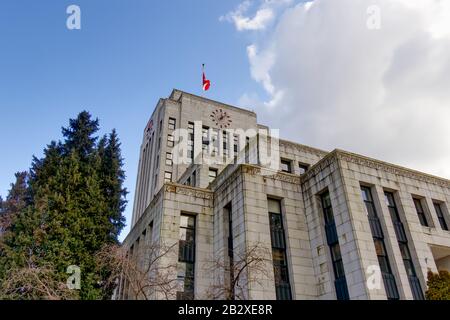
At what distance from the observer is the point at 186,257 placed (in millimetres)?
24703

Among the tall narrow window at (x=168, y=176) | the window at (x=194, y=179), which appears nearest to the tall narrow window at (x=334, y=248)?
the window at (x=194, y=179)

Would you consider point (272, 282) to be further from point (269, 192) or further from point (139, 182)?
point (139, 182)

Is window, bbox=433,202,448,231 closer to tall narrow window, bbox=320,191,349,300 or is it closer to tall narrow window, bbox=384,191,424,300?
tall narrow window, bbox=384,191,424,300

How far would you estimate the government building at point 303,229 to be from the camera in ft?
66.5

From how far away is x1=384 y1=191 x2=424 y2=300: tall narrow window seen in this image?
20344 mm

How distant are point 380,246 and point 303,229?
4924 millimetres

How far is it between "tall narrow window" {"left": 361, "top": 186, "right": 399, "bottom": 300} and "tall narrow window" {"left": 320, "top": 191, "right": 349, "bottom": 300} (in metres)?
2.10

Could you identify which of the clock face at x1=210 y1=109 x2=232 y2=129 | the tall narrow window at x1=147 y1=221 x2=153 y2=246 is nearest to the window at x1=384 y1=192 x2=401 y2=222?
the tall narrow window at x1=147 y1=221 x2=153 y2=246

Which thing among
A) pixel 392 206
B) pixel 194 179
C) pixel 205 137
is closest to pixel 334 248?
pixel 392 206

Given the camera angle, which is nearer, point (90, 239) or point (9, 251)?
point (9, 251)

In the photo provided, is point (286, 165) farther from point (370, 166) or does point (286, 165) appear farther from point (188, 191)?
point (188, 191)
